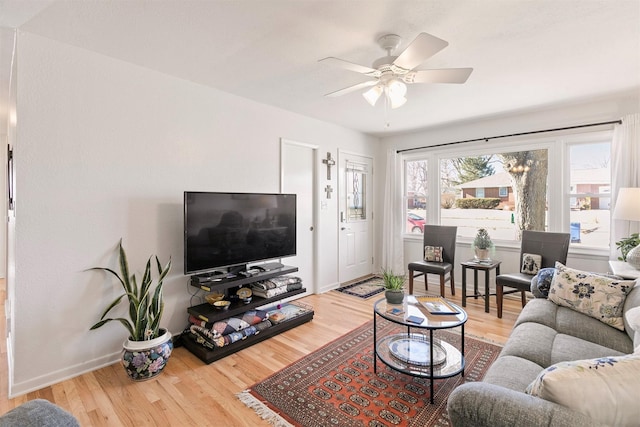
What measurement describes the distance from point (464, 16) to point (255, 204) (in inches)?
89.2

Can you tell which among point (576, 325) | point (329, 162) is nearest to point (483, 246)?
point (576, 325)

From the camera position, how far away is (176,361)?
2484 millimetres

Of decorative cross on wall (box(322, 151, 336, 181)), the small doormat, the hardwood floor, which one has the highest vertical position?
decorative cross on wall (box(322, 151, 336, 181))

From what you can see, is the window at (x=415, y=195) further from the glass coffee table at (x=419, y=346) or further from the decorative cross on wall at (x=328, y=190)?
the glass coffee table at (x=419, y=346)

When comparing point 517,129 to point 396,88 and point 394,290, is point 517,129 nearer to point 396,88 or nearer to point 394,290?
point 396,88

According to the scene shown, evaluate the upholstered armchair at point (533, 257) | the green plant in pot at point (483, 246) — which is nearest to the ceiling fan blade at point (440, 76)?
the upholstered armchair at point (533, 257)

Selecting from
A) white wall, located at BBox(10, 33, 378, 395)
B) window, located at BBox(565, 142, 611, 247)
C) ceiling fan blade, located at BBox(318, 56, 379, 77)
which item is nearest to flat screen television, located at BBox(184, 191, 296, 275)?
white wall, located at BBox(10, 33, 378, 395)

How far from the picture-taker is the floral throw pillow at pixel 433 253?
4098 millimetres

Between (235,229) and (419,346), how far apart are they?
1913mm

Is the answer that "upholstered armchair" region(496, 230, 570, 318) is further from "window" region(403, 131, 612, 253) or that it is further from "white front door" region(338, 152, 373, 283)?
"white front door" region(338, 152, 373, 283)

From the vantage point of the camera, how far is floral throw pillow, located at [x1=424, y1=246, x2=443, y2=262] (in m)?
4.10

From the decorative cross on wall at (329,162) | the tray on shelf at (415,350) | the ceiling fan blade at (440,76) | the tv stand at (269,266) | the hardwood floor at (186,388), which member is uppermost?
the ceiling fan blade at (440,76)

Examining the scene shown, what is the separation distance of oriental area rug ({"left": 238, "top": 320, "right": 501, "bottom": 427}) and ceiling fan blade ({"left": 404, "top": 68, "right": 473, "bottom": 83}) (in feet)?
6.94

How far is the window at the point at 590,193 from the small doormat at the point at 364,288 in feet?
8.28
